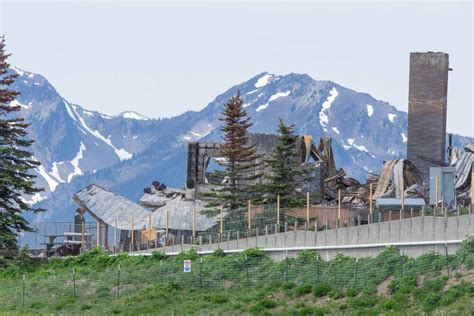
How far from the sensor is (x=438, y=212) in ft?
220

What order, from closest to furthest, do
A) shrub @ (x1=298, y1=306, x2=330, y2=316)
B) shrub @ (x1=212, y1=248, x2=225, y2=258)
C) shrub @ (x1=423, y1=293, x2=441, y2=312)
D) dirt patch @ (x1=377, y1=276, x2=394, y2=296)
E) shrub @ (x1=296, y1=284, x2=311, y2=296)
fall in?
shrub @ (x1=423, y1=293, x2=441, y2=312), shrub @ (x1=298, y1=306, x2=330, y2=316), dirt patch @ (x1=377, y1=276, x2=394, y2=296), shrub @ (x1=296, y1=284, x2=311, y2=296), shrub @ (x1=212, y1=248, x2=225, y2=258)

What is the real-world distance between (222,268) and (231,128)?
2443cm

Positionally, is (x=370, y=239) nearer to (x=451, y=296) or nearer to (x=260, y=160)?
(x=451, y=296)

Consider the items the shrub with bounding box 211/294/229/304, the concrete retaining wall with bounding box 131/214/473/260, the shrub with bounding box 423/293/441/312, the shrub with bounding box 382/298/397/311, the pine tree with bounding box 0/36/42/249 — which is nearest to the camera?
the shrub with bounding box 423/293/441/312

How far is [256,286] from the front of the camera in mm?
62969

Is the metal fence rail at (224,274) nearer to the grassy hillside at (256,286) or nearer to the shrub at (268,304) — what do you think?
the grassy hillside at (256,286)

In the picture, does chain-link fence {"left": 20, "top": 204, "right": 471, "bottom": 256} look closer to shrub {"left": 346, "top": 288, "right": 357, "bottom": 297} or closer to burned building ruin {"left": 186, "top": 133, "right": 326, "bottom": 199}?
burned building ruin {"left": 186, "top": 133, "right": 326, "bottom": 199}

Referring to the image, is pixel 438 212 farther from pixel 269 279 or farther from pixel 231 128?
pixel 231 128

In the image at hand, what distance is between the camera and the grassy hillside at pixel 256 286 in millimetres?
55062

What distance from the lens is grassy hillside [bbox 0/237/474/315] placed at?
5506 cm

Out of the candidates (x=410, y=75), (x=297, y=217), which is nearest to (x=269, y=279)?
(x=297, y=217)

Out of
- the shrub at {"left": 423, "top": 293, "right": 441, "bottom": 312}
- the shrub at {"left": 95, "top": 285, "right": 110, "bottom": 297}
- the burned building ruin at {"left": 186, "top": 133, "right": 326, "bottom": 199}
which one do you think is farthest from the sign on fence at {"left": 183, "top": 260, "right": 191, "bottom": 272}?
the burned building ruin at {"left": 186, "top": 133, "right": 326, "bottom": 199}

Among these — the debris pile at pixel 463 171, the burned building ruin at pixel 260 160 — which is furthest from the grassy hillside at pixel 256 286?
the debris pile at pixel 463 171

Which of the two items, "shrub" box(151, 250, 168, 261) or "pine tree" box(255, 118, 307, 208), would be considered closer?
"shrub" box(151, 250, 168, 261)
